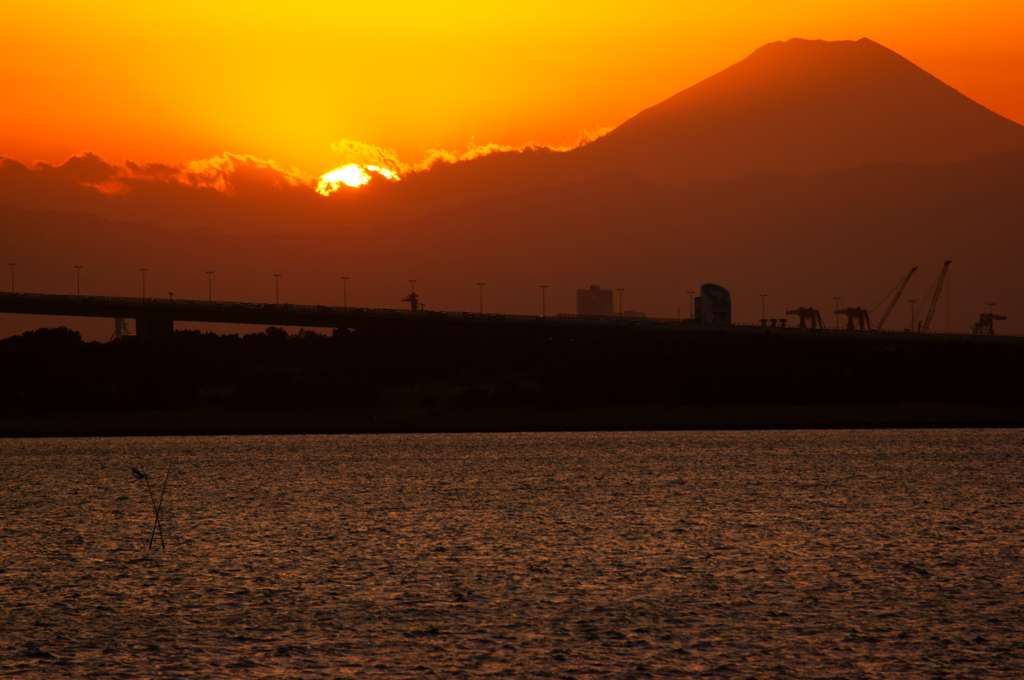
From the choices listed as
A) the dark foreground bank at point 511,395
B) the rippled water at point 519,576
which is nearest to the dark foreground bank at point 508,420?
the dark foreground bank at point 511,395

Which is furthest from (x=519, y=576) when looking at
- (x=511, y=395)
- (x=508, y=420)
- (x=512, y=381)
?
(x=512, y=381)

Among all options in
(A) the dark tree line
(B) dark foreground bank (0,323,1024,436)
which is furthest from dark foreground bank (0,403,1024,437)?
(A) the dark tree line

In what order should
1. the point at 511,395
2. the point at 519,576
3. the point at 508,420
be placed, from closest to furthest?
the point at 519,576
the point at 508,420
the point at 511,395

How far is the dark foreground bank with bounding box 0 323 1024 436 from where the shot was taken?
164m

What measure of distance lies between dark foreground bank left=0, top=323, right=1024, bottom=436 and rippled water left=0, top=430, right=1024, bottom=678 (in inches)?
2577

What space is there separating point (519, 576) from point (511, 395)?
134658 millimetres

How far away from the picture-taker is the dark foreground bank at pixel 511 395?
164m

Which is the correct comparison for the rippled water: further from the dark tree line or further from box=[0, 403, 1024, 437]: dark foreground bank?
the dark tree line

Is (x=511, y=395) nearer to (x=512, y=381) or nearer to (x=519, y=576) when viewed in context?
(x=512, y=381)

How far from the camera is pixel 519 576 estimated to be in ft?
149

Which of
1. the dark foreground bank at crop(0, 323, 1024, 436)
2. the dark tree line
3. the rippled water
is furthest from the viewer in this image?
the dark tree line

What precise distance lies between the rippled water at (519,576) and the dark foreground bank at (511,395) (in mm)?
65465

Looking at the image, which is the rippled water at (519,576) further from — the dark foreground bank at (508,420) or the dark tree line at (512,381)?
the dark tree line at (512,381)

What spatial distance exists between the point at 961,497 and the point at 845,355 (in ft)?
406
